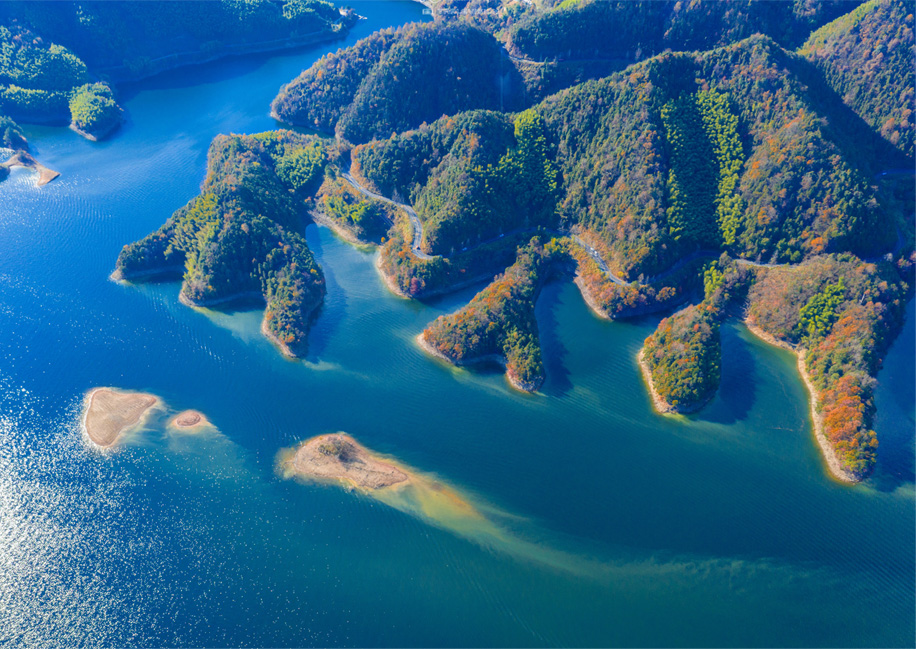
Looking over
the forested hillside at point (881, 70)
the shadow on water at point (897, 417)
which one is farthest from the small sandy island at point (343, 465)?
the forested hillside at point (881, 70)

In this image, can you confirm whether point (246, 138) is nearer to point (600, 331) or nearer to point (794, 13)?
point (600, 331)

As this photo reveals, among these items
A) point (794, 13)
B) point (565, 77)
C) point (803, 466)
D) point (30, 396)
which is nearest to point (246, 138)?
point (30, 396)

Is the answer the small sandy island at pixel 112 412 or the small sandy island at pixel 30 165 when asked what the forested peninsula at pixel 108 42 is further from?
the small sandy island at pixel 112 412

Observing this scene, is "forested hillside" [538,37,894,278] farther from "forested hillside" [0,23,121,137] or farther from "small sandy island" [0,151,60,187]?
"small sandy island" [0,151,60,187]

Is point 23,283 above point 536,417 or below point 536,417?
below

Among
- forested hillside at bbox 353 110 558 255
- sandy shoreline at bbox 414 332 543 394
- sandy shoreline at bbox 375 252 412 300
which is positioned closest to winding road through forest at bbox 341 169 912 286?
forested hillside at bbox 353 110 558 255

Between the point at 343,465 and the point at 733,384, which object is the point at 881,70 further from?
the point at 343,465

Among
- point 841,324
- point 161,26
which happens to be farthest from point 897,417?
point 161,26
